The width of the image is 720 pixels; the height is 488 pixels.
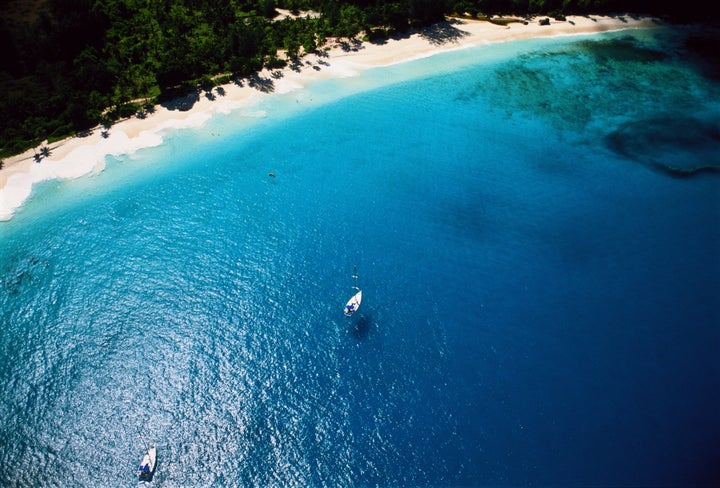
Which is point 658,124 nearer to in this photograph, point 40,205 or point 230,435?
point 230,435

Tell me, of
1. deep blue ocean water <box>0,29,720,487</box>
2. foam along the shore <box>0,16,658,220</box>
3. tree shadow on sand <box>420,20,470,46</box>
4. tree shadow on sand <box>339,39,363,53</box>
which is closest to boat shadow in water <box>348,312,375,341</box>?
deep blue ocean water <box>0,29,720,487</box>

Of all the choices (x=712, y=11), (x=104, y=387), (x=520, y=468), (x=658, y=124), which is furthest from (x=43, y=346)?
(x=712, y=11)

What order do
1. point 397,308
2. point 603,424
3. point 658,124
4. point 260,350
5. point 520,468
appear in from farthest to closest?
point 658,124 → point 397,308 → point 260,350 → point 603,424 → point 520,468

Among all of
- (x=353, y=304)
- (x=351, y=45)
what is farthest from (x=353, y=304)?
(x=351, y=45)

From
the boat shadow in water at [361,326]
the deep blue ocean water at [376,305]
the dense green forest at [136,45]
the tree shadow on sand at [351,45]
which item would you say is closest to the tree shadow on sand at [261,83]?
the dense green forest at [136,45]

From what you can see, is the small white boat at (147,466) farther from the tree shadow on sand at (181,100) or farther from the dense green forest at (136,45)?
the tree shadow on sand at (181,100)

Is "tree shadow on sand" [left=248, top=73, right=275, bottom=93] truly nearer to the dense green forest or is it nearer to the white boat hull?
the dense green forest
